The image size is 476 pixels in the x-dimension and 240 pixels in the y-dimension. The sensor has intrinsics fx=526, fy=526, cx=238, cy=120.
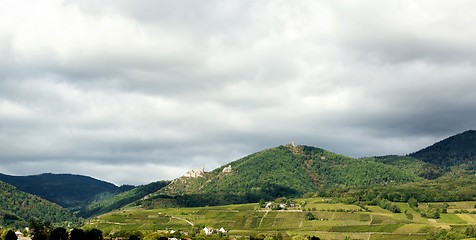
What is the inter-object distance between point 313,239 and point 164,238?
5049 centimetres

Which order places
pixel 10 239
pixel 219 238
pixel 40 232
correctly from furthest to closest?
pixel 219 238, pixel 40 232, pixel 10 239

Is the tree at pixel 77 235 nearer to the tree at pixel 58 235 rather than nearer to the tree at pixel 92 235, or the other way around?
the tree at pixel 92 235

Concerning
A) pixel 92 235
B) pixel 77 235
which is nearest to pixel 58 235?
pixel 77 235

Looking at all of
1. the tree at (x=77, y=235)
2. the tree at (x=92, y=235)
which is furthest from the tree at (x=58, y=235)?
the tree at (x=92, y=235)

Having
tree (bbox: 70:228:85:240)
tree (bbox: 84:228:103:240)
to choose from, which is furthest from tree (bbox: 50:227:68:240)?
tree (bbox: 84:228:103:240)

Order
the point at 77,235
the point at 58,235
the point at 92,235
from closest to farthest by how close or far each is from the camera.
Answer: the point at 58,235, the point at 77,235, the point at 92,235

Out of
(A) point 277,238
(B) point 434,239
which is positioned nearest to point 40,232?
(A) point 277,238

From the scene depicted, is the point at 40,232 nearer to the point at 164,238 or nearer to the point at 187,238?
the point at 164,238

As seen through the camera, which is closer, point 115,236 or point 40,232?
point 40,232

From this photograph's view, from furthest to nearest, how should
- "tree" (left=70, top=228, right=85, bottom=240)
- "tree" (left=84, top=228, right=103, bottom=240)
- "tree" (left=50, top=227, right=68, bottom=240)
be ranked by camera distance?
"tree" (left=84, top=228, right=103, bottom=240) < "tree" (left=70, top=228, right=85, bottom=240) < "tree" (left=50, top=227, right=68, bottom=240)

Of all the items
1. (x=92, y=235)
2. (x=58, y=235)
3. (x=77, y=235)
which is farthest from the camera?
(x=92, y=235)

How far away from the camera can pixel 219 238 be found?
7407 inches

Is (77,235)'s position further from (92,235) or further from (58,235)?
(58,235)

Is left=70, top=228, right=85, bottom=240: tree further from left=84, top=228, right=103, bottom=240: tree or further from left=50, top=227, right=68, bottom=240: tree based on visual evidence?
left=50, top=227, right=68, bottom=240: tree
